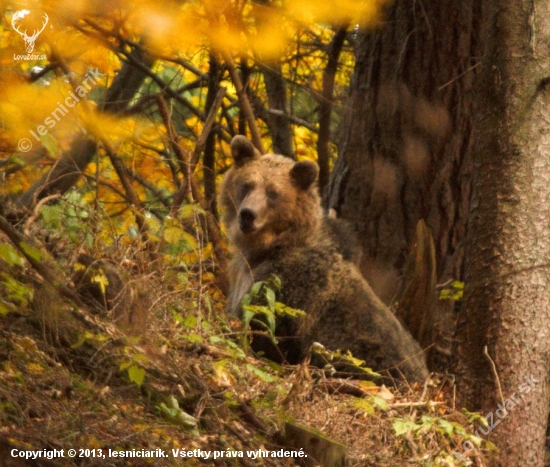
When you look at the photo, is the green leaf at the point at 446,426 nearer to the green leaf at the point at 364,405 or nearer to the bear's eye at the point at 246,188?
the green leaf at the point at 364,405

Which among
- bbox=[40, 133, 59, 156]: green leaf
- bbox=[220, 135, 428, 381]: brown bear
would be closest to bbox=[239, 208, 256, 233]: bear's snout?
bbox=[220, 135, 428, 381]: brown bear

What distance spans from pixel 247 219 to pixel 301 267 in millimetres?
650

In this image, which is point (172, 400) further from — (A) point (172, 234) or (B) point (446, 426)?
(B) point (446, 426)

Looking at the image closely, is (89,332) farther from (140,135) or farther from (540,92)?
(140,135)

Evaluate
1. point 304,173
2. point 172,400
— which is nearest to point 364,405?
point 172,400

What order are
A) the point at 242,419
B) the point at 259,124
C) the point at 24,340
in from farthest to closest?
the point at 259,124, the point at 242,419, the point at 24,340

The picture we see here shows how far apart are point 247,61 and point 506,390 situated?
4.65 metres

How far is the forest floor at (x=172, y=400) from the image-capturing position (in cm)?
404

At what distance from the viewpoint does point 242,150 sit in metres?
7.77

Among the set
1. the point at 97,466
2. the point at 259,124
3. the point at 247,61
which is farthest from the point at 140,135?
the point at 97,466

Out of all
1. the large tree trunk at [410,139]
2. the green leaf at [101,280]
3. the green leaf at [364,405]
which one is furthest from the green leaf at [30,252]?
the large tree trunk at [410,139]

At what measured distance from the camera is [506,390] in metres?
5.57

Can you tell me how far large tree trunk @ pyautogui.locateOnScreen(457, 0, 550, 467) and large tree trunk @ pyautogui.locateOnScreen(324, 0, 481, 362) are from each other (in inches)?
70.1

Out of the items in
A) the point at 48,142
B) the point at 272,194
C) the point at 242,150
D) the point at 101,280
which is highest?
the point at 242,150
